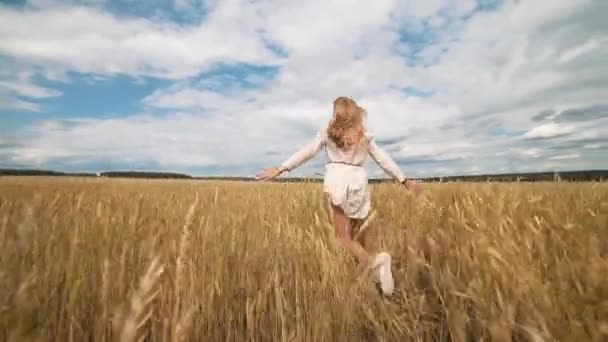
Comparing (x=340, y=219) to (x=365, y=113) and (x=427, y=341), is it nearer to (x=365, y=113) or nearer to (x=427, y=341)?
(x=365, y=113)

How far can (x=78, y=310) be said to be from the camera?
153 cm

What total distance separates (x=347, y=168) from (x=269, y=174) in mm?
685

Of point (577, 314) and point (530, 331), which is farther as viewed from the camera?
point (577, 314)

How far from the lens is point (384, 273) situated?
7.08 feet

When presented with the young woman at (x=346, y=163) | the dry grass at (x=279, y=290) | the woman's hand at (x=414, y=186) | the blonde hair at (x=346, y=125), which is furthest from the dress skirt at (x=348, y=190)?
the dry grass at (x=279, y=290)

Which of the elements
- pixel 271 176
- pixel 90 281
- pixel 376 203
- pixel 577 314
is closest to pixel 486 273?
pixel 577 314

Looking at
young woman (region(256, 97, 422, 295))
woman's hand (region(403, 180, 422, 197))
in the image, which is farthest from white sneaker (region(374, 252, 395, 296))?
woman's hand (region(403, 180, 422, 197))

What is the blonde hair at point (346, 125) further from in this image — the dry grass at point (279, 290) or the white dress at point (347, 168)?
the dry grass at point (279, 290)

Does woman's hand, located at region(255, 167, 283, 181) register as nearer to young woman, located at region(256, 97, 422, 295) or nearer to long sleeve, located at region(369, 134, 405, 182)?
young woman, located at region(256, 97, 422, 295)

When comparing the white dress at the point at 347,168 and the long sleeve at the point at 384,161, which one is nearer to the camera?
the white dress at the point at 347,168

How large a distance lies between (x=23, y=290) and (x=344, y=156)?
3225mm

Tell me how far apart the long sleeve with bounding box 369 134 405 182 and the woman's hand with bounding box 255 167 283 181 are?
0.92 m

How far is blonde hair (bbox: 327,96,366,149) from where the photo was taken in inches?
149

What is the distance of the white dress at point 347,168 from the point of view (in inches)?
143
